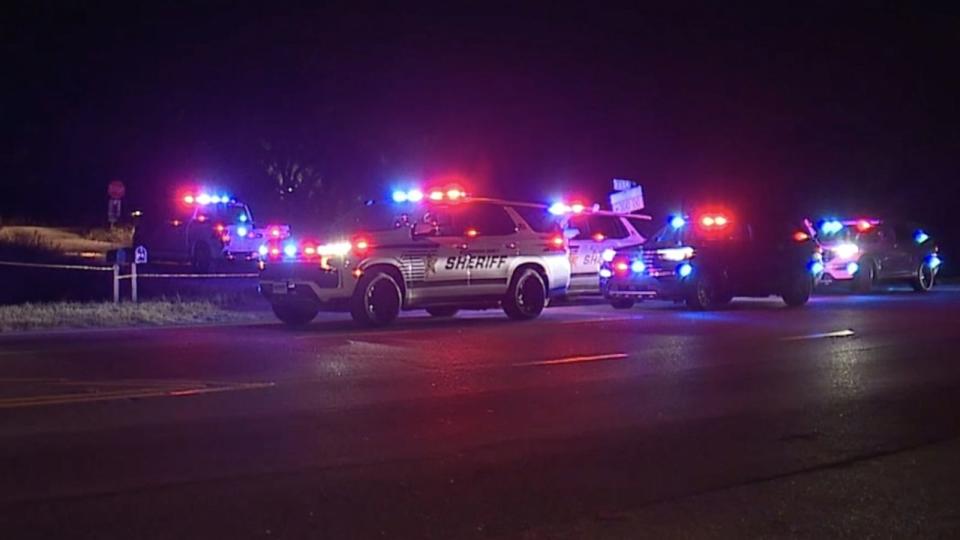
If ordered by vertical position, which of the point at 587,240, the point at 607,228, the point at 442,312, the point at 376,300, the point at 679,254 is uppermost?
the point at 607,228

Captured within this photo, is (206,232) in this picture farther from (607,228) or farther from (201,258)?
(607,228)

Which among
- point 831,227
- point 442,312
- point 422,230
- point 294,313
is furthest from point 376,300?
point 831,227

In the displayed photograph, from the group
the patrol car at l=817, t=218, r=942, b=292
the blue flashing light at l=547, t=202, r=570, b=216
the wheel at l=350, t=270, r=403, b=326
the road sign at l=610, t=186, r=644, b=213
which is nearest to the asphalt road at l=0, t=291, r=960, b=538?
the wheel at l=350, t=270, r=403, b=326

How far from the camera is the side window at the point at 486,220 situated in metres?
17.8

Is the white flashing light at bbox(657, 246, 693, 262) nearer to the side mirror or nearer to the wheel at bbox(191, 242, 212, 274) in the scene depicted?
the side mirror

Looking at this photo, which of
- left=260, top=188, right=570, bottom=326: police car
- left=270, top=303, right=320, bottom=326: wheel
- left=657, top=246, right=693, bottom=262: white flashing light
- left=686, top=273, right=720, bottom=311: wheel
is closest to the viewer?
left=260, top=188, right=570, bottom=326: police car

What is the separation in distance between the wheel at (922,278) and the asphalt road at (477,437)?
12320 mm

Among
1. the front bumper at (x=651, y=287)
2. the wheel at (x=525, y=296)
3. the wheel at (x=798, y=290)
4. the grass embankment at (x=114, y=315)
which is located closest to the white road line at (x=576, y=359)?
the wheel at (x=525, y=296)

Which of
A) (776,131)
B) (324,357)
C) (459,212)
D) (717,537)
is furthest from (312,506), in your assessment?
(776,131)

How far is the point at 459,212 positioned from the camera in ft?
58.2

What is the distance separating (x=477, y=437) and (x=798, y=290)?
46.4 feet

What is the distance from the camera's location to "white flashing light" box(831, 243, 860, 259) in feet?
82.8

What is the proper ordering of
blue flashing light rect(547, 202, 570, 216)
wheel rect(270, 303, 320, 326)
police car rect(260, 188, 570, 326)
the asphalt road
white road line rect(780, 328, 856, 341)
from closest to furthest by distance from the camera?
the asphalt road, white road line rect(780, 328, 856, 341), police car rect(260, 188, 570, 326), wheel rect(270, 303, 320, 326), blue flashing light rect(547, 202, 570, 216)

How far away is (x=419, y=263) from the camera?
56.1ft
